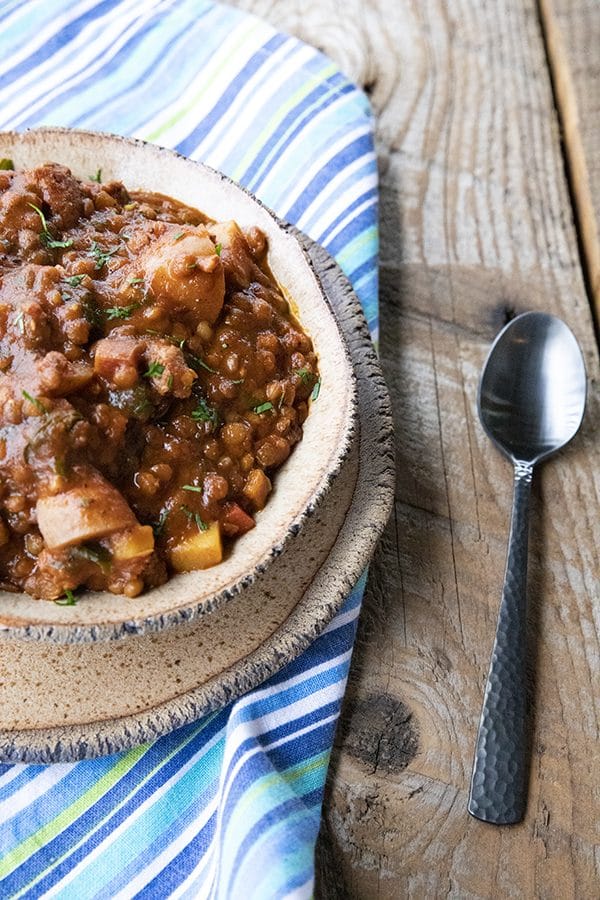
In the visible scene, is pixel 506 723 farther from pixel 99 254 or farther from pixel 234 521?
pixel 99 254

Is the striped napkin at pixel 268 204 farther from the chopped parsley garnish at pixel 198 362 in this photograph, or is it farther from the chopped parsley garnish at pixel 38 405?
the chopped parsley garnish at pixel 38 405

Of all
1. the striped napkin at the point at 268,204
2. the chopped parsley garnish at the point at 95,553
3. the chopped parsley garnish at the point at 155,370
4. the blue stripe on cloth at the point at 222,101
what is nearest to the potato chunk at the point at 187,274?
the chopped parsley garnish at the point at 155,370

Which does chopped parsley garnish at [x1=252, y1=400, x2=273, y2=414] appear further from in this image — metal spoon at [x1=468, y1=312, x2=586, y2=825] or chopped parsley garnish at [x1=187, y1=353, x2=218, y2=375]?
metal spoon at [x1=468, y1=312, x2=586, y2=825]

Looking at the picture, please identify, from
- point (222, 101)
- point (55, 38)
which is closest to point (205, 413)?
point (222, 101)

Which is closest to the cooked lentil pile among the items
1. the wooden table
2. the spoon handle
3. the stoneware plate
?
the stoneware plate

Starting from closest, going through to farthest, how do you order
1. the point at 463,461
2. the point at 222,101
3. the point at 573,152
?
1. the point at 463,461
2. the point at 222,101
3. the point at 573,152
